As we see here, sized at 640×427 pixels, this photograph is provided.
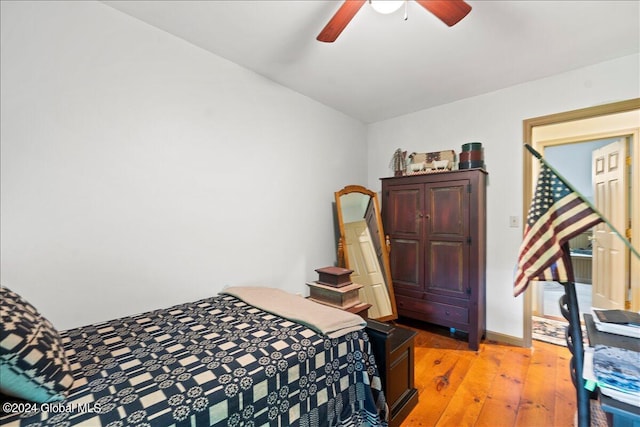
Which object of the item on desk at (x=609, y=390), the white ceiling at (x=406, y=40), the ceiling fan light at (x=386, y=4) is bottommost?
the item on desk at (x=609, y=390)

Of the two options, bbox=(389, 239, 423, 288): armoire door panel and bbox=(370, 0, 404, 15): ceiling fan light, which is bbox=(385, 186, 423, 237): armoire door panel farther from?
bbox=(370, 0, 404, 15): ceiling fan light

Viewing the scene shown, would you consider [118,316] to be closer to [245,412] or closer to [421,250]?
[245,412]

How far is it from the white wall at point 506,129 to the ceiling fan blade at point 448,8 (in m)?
1.69

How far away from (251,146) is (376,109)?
1.60m

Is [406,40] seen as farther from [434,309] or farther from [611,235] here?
[611,235]

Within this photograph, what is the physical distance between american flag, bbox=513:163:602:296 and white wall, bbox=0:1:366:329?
1827 millimetres

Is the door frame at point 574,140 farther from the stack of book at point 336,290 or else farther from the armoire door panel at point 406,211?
the stack of book at point 336,290

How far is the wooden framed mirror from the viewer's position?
286cm

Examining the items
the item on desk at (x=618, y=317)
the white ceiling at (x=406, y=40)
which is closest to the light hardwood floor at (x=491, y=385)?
the item on desk at (x=618, y=317)

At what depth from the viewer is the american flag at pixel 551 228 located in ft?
3.11

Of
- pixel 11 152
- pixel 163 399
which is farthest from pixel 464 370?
pixel 11 152

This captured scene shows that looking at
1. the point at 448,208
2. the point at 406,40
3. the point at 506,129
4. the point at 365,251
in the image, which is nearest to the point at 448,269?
the point at 448,208

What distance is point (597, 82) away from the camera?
2.18 meters

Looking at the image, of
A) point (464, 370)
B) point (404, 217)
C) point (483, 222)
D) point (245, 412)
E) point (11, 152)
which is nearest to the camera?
point (245, 412)
